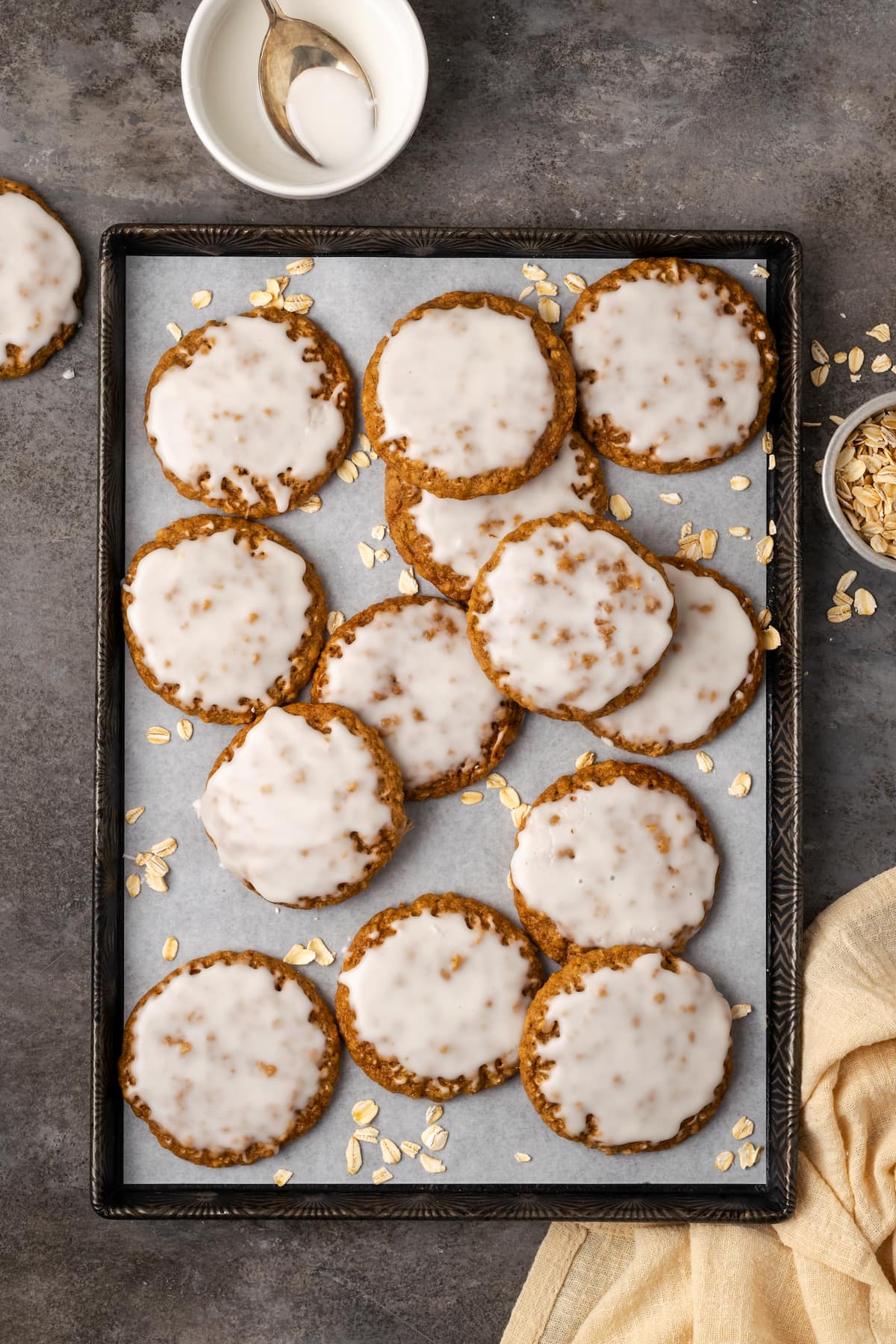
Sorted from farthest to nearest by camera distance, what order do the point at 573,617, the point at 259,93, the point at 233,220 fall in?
the point at 233,220 → the point at 259,93 → the point at 573,617

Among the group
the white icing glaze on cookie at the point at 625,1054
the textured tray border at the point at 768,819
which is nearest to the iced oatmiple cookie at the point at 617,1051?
the white icing glaze on cookie at the point at 625,1054

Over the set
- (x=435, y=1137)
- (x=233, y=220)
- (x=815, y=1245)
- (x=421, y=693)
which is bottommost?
(x=815, y=1245)

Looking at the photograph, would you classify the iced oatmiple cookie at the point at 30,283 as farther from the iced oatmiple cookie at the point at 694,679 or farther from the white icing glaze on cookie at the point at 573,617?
the iced oatmiple cookie at the point at 694,679

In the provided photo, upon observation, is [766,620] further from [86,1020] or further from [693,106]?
[86,1020]

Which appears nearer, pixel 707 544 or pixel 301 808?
pixel 301 808

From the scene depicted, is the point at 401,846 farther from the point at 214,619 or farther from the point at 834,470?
the point at 834,470

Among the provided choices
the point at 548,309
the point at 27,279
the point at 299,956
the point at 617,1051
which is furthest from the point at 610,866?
the point at 27,279

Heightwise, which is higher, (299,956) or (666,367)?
(666,367)

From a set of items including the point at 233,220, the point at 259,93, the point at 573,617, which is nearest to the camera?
the point at 573,617
